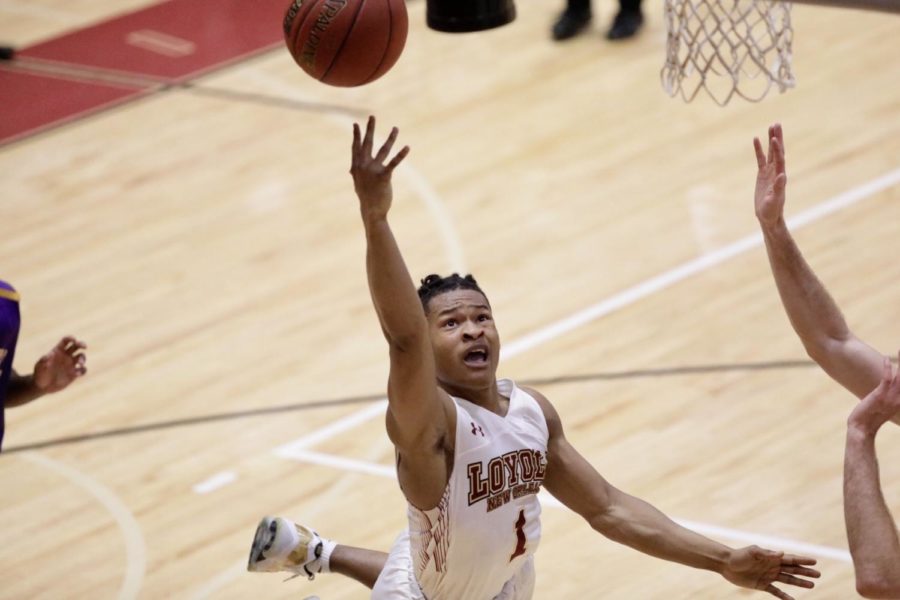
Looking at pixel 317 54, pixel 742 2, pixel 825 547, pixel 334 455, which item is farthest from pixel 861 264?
pixel 317 54

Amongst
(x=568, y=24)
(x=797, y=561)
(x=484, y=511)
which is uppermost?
(x=568, y=24)

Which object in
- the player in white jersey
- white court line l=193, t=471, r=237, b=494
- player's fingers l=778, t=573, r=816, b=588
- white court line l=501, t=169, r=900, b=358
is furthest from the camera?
white court line l=501, t=169, r=900, b=358

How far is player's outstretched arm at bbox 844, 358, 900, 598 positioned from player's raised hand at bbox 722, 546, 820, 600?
72 cm

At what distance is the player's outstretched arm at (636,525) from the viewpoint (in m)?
4.58

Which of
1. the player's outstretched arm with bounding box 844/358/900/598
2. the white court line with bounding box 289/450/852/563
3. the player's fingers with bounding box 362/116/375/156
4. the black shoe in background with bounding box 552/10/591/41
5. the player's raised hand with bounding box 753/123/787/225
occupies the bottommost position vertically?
the white court line with bounding box 289/450/852/563

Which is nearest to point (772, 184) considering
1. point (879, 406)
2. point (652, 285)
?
point (879, 406)

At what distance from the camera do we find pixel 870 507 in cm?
373

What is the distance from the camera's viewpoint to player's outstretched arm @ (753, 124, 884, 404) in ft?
14.7

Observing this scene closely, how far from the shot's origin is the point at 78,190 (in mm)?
9656

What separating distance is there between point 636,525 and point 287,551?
4.90 feet

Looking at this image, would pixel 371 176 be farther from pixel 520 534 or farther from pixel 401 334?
pixel 520 534

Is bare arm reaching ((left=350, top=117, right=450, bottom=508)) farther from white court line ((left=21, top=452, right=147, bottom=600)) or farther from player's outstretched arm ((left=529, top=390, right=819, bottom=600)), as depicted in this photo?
white court line ((left=21, top=452, right=147, bottom=600))

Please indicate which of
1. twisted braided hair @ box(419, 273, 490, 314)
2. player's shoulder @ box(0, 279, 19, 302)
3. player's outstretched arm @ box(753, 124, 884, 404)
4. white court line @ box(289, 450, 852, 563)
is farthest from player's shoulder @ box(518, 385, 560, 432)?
player's shoulder @ box(0, 279, 19, 302)

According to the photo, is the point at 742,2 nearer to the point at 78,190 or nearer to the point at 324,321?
the point at 324,321
